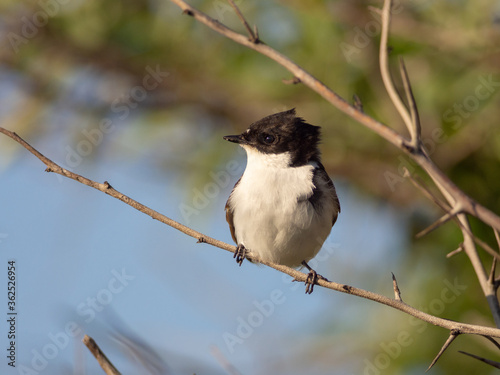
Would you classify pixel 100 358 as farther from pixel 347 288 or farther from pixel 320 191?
pixel 320 191

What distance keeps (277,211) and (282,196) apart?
3.9 inches

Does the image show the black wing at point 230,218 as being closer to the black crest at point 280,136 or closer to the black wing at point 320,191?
the black crest at point 280,136

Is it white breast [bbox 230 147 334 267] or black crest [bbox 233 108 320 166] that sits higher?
black crest [bbox 233 108 320 166]

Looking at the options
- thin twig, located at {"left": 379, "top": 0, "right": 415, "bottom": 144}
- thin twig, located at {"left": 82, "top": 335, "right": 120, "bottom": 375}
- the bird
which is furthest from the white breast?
thin twig, located at {"left": 82, "top": 335, "right": 120, "bottom": 375}

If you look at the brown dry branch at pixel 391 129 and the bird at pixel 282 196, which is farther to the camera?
the bird at pixel 282 196

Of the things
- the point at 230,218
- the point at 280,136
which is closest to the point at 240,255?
the point at 230,218

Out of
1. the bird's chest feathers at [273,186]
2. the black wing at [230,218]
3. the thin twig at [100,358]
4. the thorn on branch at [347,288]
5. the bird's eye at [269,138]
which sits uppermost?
the bird's eye at [269,138]

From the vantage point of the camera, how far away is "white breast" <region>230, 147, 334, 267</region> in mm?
4305

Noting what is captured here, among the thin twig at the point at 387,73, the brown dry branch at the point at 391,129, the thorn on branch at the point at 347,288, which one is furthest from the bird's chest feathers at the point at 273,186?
the thin twig at the point at 387,73

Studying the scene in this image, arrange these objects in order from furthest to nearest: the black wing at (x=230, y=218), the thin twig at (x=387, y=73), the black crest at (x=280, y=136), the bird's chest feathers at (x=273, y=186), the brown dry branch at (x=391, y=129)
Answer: the black wing at (x=230, y=218), the black crest at (x=280, y=136), the bird's chest feathers at (x=273, y=186), the thin twig at (x=387, y=73), the brown dry branch at (x=391, y=129)

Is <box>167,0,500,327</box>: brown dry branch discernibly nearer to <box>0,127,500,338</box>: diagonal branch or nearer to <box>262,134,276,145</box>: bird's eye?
<box>0,127,500,338</box>: diagonal branch

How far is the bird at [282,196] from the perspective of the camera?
432 centimetres

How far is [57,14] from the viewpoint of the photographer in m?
6.02

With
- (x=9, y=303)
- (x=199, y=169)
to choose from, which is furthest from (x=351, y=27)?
(x=9, y=303)
